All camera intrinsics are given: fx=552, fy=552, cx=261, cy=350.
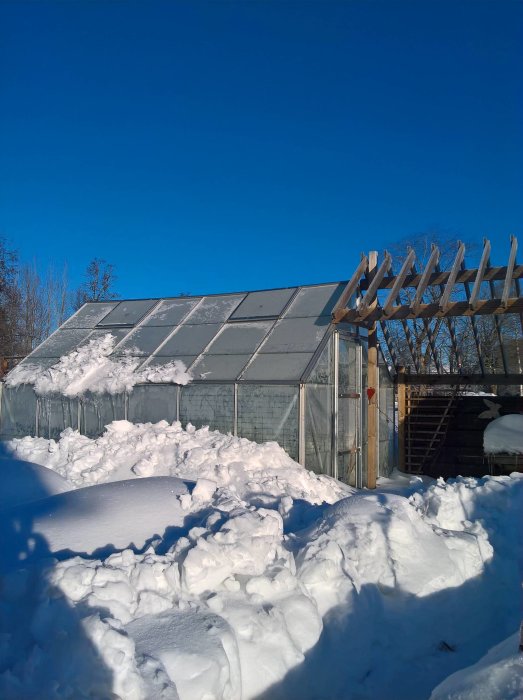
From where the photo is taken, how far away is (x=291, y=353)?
36.1 ft

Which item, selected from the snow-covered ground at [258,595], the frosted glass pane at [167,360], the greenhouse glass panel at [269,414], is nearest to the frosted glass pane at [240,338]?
the frosted glass pane at [167,360]

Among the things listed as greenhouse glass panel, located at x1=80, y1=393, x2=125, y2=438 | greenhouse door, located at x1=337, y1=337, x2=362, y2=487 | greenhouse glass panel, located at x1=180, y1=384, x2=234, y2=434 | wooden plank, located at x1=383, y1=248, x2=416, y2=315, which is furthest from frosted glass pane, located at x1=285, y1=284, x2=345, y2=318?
greenhouse glass panel, located at x1=80, y1=393, x2=125, y2=438

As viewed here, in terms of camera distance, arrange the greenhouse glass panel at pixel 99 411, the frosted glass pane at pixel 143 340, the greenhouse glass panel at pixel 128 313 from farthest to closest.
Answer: the greenhouse glass panel at pixel 128 313 < the frosted glass pane at pixel 143 340 < the greenhouse glass panel at pixel 99 411

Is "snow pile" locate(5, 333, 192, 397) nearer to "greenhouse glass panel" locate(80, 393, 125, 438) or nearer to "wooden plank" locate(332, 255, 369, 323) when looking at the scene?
"greenhouse glass panel" locate(80, 393, 125, 438)

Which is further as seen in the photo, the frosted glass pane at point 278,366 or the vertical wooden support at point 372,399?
the vertical wooden support at point 372,399

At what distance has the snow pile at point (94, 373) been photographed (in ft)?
38.0

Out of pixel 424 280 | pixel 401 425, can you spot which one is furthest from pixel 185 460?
pixel 401 425

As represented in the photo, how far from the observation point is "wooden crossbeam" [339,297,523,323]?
9828 millimetres

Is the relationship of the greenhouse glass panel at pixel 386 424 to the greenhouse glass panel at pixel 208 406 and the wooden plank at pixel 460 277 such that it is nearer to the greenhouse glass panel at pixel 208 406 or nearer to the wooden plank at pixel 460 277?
the wooden plank at pixel 460 277

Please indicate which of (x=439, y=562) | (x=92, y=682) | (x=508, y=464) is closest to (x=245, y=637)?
(x=92, y=682)

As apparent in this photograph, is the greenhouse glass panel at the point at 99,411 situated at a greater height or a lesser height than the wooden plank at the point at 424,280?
lesser

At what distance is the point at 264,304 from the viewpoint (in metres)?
13.1

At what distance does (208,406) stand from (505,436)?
22.6 feet

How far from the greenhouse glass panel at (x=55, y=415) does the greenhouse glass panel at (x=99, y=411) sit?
0.24 meters
